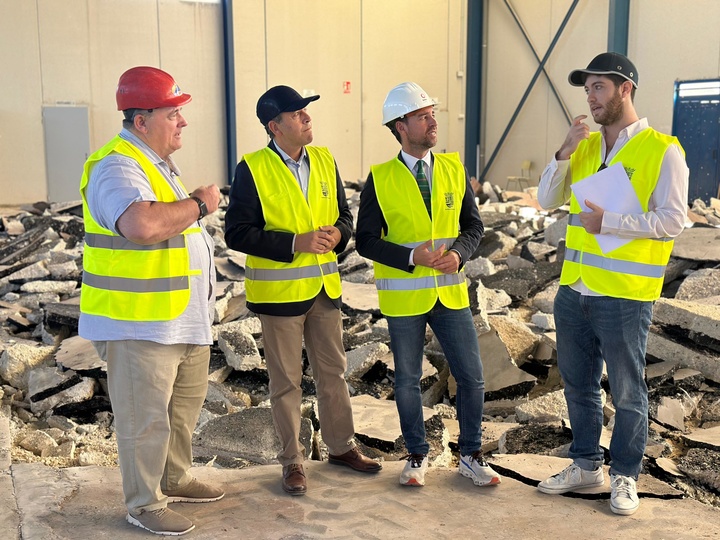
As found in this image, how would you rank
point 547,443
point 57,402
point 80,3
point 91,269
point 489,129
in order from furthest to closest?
1. point 489,129
2. point 80,3
3. point 57,402
4. point 547,443
5. point 91,269

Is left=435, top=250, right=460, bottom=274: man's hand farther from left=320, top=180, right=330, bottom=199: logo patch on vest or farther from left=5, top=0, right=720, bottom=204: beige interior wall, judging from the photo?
left=5, top=0, right=720, bottom=204: beige interior wall

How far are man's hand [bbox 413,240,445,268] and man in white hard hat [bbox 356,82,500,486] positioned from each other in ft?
0.04

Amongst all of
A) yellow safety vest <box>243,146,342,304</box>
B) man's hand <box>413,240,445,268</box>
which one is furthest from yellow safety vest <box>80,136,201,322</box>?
man's hand <box>413,240,445,268</box>

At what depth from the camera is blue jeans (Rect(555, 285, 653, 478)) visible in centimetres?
359

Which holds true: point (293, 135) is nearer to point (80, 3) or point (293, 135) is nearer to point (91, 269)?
point (91, 269)

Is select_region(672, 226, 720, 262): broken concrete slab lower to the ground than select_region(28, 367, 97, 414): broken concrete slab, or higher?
higher

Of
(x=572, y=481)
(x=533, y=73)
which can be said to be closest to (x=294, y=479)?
(x=572, y=481)

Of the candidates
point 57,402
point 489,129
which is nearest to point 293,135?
point 57,402

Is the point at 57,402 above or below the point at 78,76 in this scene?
below

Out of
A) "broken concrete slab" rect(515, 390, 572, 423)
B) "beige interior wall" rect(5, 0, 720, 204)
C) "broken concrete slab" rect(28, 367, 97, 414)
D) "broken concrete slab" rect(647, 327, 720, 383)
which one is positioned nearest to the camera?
"broken concrete slab" rect(515, 390, 572, 423)

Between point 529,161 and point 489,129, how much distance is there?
5.75 feet

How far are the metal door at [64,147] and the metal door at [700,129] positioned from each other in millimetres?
10898

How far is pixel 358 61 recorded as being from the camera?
692 inches

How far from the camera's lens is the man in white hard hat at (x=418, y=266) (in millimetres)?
3984
